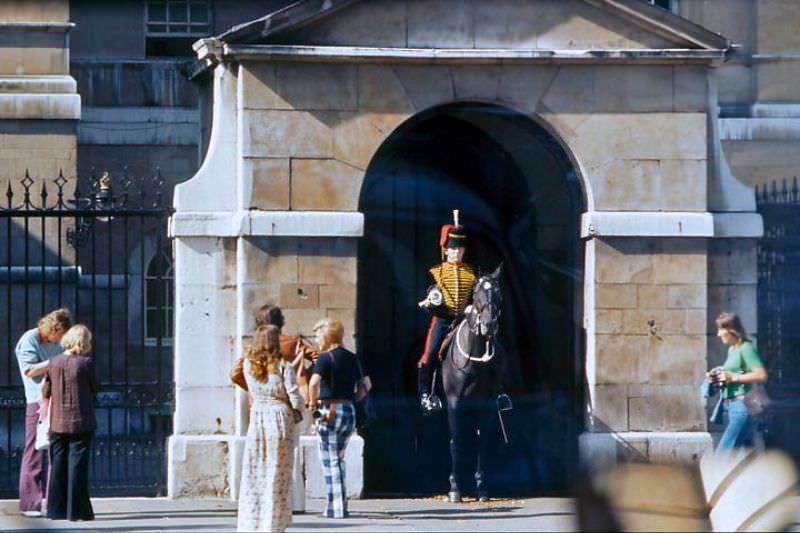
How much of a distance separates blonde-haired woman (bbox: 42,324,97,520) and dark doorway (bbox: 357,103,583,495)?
316cm

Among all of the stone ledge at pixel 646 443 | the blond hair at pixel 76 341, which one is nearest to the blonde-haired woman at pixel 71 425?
the blond hair at pixel 76 341

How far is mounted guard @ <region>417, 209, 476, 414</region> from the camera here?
15.1m

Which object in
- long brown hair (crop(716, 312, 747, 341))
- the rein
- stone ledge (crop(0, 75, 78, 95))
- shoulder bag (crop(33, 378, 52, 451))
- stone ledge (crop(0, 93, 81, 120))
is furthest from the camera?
stone ledge (crop(0, 93, 81, 120))

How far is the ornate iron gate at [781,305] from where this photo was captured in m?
16.3

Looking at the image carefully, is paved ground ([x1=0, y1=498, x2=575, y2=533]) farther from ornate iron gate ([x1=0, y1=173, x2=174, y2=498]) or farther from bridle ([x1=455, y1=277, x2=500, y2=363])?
bridle ([x1=455, y1=277, x2=500, y2=363])

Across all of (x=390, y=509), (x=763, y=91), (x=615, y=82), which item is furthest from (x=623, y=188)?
(x=763, y=91)

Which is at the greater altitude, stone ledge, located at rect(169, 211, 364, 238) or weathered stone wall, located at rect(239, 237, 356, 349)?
stone ledge, located at rect(169, 211, 364, 238)

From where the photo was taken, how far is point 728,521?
4.92 meters

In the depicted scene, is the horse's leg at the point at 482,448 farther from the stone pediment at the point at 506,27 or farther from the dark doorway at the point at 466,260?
the stone pediment at the point at 506,27

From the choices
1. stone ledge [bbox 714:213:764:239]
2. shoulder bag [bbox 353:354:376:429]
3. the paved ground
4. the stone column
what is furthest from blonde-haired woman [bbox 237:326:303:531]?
stone ledge [bbox 714:213:764:239]

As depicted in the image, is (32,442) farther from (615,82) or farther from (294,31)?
(615,82)

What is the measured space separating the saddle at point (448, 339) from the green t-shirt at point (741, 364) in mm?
2344

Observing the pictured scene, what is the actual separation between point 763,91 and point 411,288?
505 inches

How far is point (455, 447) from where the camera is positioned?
49.1ft
